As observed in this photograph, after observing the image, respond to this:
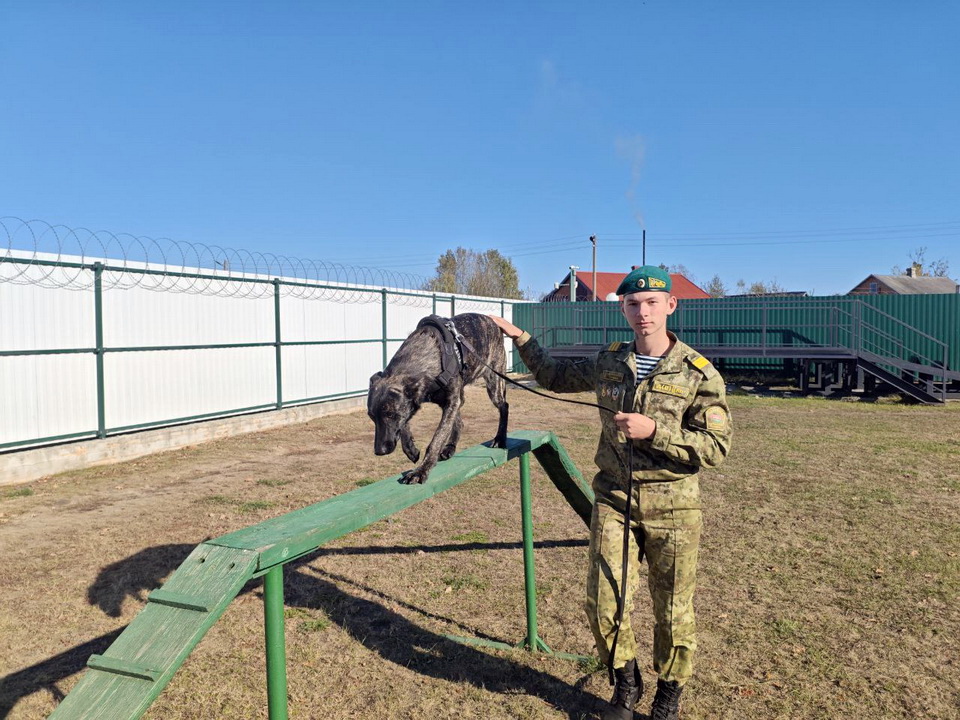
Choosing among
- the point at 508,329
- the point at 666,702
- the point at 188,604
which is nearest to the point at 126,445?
the point at 508,329

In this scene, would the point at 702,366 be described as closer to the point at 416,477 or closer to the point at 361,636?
the point at 416,477

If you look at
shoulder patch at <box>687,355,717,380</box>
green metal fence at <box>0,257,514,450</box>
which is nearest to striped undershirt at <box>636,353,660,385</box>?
shoulder patch at <box>687,355,717,380</box>

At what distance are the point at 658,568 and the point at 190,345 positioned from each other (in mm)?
11037

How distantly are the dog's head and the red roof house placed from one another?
42544 mm

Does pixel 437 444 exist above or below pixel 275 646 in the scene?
above

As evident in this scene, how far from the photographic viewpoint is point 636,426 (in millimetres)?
2869

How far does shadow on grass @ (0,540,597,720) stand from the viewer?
387cm

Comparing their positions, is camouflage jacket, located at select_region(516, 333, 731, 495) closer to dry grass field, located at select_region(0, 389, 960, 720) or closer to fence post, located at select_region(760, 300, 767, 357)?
dry grass field, located at select_region(0, 389, 960, 720)

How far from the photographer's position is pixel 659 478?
3068mm

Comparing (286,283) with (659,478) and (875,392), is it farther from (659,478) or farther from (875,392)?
(875,392)

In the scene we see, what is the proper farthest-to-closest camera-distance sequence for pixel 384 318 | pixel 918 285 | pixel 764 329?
1. pixel 918 285
2. pixel 764 329
3. pixel 384 318

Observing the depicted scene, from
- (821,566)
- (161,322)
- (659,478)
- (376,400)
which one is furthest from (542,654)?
(161,322)

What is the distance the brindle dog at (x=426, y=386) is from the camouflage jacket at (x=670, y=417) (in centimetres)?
77

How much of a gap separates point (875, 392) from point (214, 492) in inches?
677
